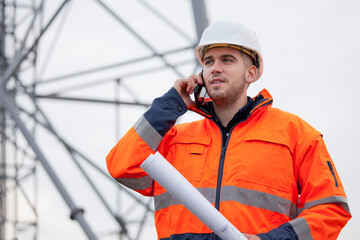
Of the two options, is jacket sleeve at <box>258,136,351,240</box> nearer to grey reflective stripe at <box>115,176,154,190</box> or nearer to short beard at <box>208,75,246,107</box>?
short beard at <box>208,75,246,107</box>

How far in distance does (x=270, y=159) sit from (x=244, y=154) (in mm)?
129

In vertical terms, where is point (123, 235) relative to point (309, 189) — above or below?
above

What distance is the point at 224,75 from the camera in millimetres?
2670

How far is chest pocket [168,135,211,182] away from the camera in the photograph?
251 centimetres

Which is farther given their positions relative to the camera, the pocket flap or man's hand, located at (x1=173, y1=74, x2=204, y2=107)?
man's hand, located at (x1=173, y1=74, x2=204, y2=107)

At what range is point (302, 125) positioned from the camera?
2561mm

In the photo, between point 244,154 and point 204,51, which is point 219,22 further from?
point 244,154

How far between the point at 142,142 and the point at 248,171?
1.86ft

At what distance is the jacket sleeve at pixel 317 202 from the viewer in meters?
2.26

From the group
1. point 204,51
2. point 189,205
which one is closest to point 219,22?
point 204,51

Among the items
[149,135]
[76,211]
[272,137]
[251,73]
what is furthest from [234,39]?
[76,211]

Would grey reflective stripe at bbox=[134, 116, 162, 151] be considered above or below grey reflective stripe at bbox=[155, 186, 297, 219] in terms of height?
above

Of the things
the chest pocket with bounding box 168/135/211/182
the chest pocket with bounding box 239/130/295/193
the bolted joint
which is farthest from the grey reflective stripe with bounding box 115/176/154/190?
the bolted joint

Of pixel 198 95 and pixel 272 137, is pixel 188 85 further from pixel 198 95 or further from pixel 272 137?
pixel 272 137
